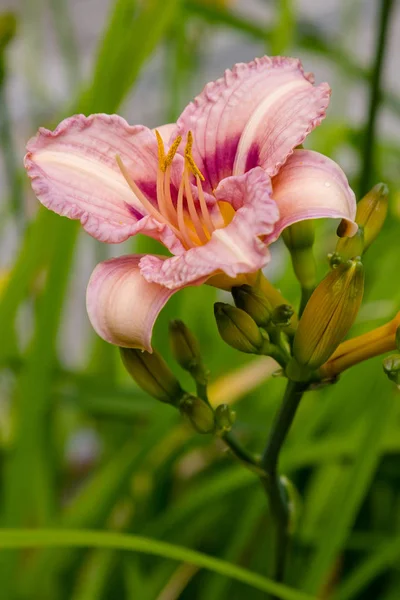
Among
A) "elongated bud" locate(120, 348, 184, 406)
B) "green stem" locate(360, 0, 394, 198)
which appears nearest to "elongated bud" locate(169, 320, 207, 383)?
"elongated bud" locate(120, 348, 184, 406)

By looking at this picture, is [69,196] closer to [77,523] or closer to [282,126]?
[282,126]

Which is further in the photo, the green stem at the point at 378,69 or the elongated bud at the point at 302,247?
the green stem at the point at 378,69

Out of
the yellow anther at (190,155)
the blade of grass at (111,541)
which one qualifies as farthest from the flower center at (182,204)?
the blade of grass at (111,541)

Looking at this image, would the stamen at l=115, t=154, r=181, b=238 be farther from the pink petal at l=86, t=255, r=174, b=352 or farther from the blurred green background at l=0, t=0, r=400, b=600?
the blurred green background at l=0, t=0, r=400, b=600

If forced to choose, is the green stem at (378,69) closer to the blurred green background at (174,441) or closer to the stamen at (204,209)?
the blurred green background at (174,441)

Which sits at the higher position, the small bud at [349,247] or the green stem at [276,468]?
the small bud at [349,247]

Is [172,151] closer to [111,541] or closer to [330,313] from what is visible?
[330,313]

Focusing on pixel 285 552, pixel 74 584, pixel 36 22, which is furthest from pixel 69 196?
pixel 36 22
